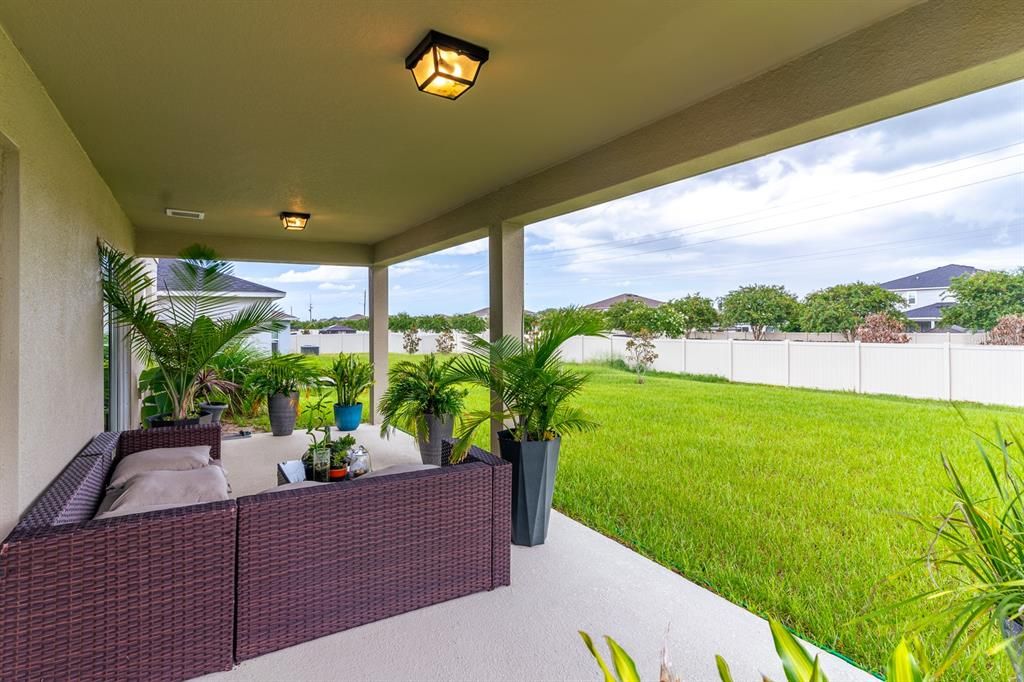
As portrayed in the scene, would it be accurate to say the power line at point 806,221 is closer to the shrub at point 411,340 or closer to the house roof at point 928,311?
the house roof at point 928,311

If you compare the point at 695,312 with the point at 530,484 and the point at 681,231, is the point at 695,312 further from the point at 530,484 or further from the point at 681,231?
the point at 530,484

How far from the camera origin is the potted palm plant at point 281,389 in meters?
6.41

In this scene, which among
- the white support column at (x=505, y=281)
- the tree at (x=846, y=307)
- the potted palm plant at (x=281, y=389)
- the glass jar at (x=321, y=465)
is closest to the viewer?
the tree at (x=846, y=307)

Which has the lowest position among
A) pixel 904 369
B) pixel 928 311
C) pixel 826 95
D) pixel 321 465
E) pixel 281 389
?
pixel 321 465

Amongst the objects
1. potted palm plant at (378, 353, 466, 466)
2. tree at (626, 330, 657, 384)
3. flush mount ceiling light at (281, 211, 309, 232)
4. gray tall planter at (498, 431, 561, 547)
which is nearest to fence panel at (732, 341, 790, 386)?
tree at (626, 330, 657, 384)

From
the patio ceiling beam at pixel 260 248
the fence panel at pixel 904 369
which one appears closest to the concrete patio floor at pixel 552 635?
the fence panel at pixel 904 369

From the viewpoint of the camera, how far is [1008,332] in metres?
2.24

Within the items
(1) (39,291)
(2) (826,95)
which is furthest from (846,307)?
(1) (39,291)

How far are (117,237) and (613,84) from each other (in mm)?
4501

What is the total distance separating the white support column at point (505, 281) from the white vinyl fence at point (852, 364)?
452mm

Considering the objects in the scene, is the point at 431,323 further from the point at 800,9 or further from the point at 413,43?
the point at 800,9

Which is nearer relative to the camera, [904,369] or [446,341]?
[904,369]

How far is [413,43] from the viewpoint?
1.98 m

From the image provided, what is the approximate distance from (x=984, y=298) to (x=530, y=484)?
8.33 feet
